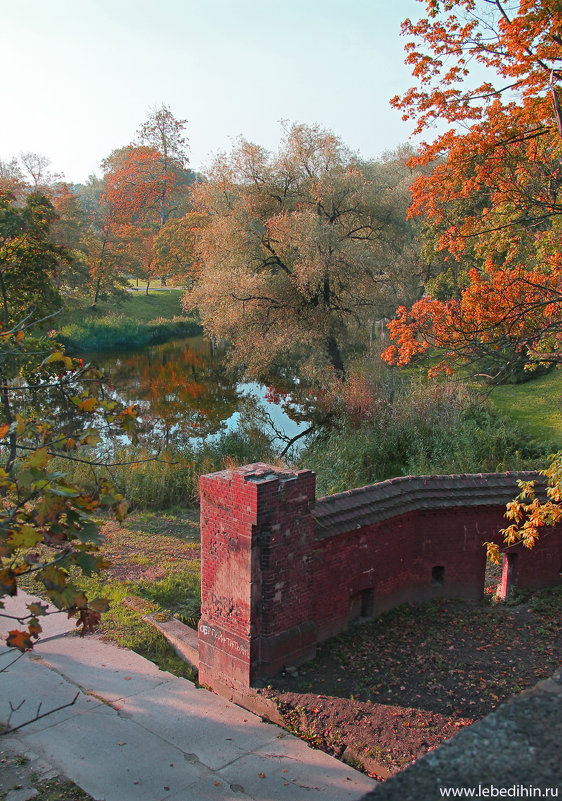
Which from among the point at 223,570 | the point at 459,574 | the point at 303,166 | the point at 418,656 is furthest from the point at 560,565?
the point at 303,166

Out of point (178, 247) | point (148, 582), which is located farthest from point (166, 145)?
point (148, 582)

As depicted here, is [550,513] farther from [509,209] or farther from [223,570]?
[509,209]

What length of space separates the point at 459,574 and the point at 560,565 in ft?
5.44

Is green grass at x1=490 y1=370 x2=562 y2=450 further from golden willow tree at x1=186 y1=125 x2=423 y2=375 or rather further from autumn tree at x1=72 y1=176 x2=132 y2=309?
autumn tree at x1=72 y1=176 x2=132 y2=309

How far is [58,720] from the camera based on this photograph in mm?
6008

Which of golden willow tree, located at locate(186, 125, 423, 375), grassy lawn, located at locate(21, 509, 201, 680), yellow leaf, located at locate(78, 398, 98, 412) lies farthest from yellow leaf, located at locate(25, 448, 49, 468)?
golden willow tree, located at locate(186, 125, 423, 375)

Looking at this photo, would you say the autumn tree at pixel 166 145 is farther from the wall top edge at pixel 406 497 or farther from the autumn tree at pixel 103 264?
the wall top edge at pixel 406 497

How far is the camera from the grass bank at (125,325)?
38031 millimetres

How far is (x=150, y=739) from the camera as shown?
5.79 m

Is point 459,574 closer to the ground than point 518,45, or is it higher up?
closer to the ground

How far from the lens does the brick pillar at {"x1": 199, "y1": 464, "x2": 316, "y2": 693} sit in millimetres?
6539

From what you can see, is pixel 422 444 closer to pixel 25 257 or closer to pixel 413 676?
pixel 413 676

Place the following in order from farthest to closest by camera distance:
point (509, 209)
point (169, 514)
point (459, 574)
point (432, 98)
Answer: point (169, 514), point (509, 209), point (432, 98), point (459, 574)

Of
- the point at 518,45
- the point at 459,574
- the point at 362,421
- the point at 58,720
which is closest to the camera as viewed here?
the point at 58,720
